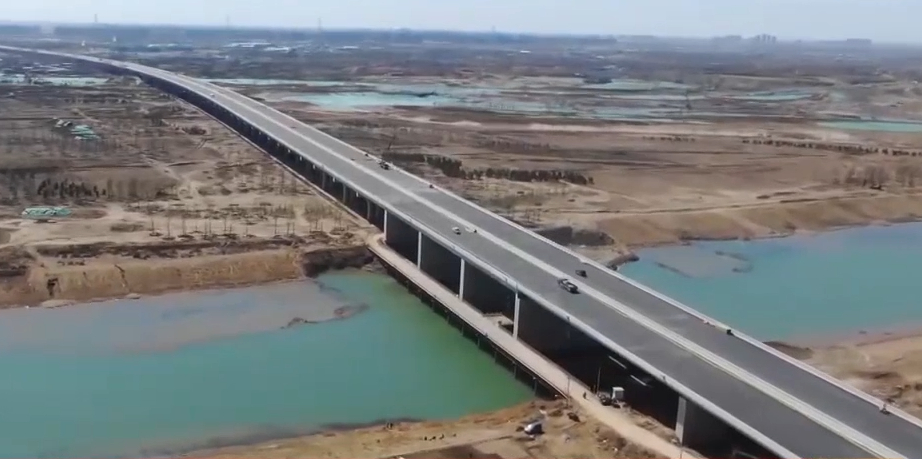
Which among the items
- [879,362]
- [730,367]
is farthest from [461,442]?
[879,362]

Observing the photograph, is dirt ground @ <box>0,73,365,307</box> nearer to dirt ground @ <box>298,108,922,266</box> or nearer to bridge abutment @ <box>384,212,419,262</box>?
bridge abutment @ <box>384,212,419,262</box>

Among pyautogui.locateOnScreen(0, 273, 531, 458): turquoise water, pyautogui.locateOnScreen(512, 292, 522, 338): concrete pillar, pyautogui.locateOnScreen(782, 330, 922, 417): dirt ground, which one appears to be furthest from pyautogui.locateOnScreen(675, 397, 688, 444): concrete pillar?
pyautogui.locateOnScreen(512, 292, 522, 338): concrete pillar

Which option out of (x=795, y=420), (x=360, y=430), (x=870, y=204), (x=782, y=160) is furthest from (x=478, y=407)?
(x=782, y=160)

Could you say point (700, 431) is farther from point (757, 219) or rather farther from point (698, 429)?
point (757, 219)

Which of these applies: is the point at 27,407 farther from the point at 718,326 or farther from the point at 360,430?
the point at 718,326

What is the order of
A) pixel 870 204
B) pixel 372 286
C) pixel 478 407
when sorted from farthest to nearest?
pixel 870 204
pixel 372 286
pixel 478 407
